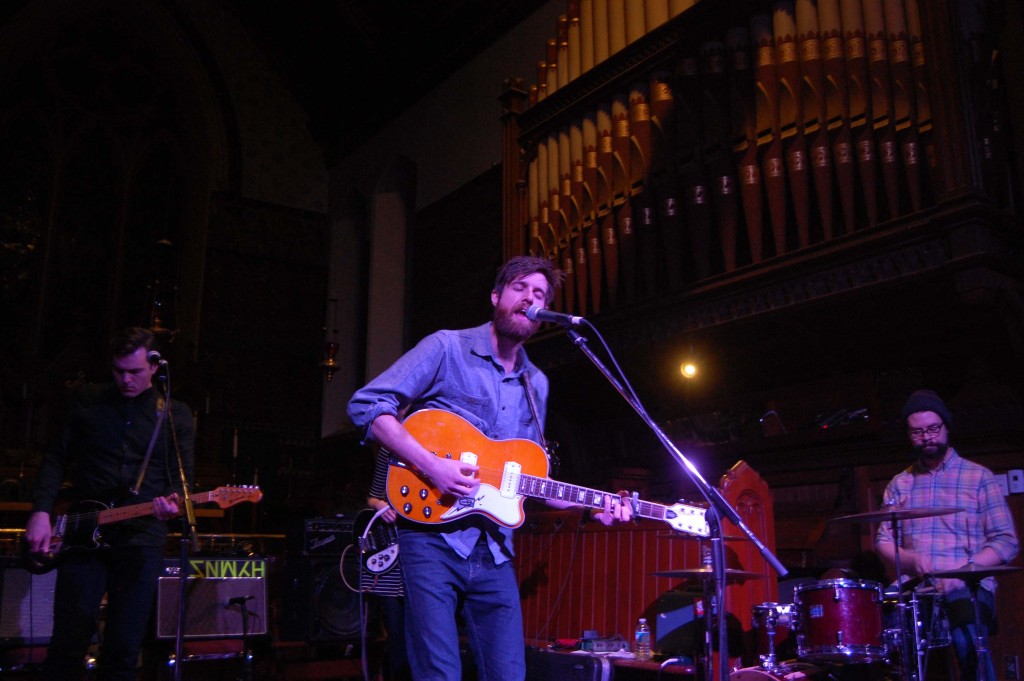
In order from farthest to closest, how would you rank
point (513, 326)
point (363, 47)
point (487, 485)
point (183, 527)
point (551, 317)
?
point (363, 47) → point (183, 527) → point (513, 326) → point (551, 317) → point (487, 485)

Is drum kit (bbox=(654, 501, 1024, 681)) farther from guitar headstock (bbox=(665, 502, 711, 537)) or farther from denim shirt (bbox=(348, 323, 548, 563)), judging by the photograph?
denim shirt (bbox=(348, 323, 548, 563))

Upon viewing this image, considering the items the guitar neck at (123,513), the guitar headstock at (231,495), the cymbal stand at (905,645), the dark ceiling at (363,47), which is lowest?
the cymbal stand at (905,645)

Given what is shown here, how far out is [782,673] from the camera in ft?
16.0

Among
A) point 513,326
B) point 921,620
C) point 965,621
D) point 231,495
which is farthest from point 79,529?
point 965,621

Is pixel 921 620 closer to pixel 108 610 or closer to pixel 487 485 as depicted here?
pixel 487 485

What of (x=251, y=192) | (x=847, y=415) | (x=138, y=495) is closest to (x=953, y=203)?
(x=847, y=415)

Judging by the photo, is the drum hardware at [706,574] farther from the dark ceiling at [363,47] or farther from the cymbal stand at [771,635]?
the dark ceiling at [363,47]

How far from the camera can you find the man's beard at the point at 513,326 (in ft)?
11.7

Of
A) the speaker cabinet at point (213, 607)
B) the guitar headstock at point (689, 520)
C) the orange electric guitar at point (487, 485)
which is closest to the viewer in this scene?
the orange electric guitar at point (487, 485)

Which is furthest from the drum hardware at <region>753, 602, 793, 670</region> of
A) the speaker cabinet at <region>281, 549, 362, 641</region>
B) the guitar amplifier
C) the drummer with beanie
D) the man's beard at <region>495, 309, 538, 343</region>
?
the guitar amplifier

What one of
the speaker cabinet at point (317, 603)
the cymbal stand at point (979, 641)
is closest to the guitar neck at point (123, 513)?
the speaker cabinet at point (317, 603)

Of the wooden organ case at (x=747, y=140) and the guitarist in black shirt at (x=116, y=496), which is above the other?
the wooden organ case at (x=747, y=140)

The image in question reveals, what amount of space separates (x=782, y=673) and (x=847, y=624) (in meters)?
0.43

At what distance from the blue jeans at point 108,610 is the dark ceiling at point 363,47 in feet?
26.1
